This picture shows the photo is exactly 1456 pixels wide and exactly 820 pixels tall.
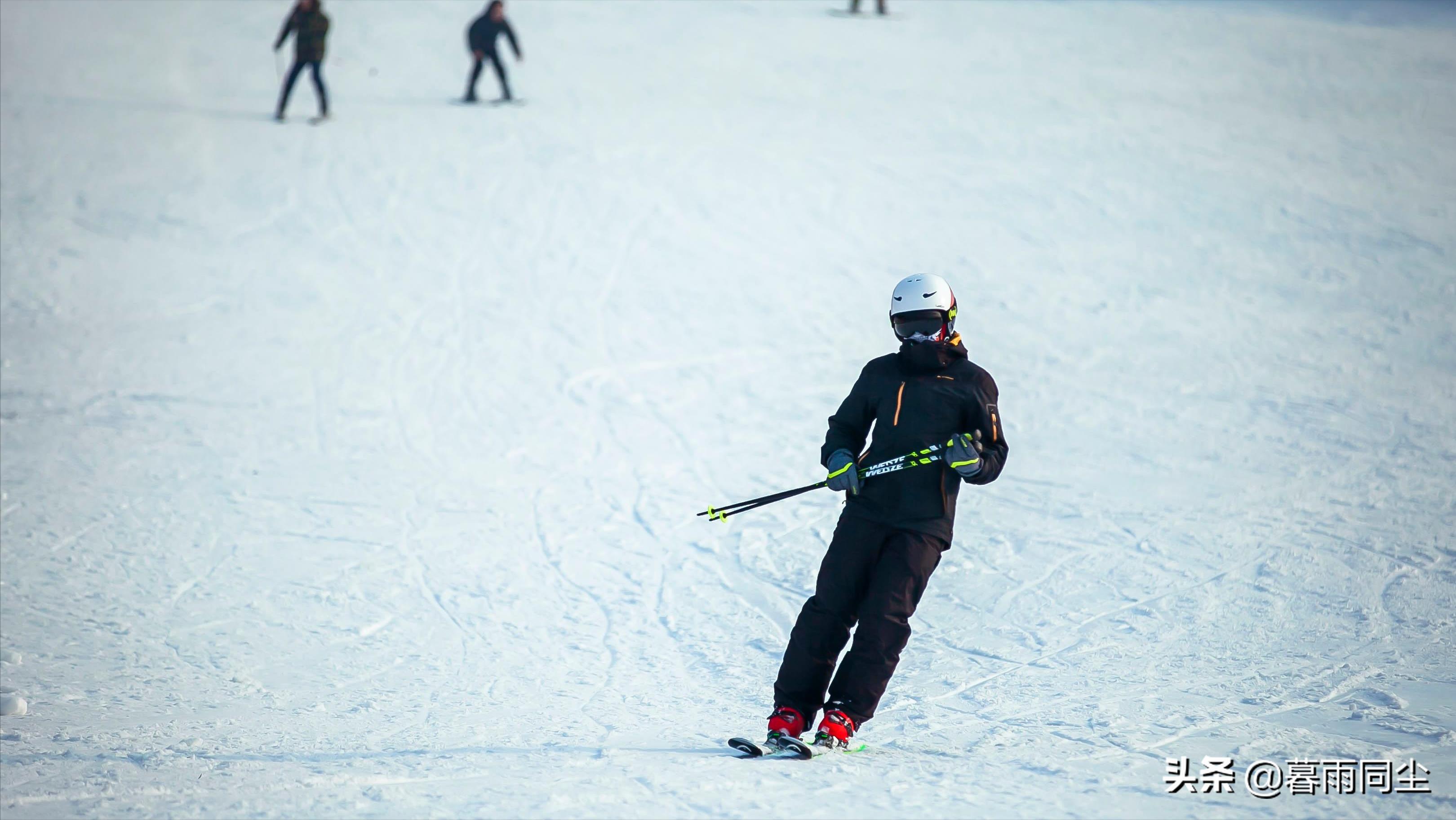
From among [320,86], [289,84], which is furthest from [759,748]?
[289,84]

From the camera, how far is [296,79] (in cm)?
1440

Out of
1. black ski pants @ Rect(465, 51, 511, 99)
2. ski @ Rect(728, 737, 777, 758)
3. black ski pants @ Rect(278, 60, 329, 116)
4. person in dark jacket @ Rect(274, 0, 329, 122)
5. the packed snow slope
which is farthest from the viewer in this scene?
black ski pants @ Rect(465, 51, 511, 99)

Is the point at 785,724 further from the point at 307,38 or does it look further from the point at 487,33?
the point at 487,33

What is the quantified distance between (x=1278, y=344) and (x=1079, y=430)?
2735 mm

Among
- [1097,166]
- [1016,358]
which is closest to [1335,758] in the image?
[1016,358]

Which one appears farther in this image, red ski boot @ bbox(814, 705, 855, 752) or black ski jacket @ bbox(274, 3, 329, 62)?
black ski jacket @ bbox(274, 3, 329, 62)

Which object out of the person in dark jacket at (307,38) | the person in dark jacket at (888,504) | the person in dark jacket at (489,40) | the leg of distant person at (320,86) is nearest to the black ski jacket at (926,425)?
the person in dark jacket at (888,504)

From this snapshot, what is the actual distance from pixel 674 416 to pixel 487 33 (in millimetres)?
8776

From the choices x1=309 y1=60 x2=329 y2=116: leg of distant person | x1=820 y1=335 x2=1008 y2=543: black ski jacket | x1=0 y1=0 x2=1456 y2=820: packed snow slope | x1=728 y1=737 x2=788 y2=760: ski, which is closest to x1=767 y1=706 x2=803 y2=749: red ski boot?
x1=728 y1=737 x2=788 y2=760: ski

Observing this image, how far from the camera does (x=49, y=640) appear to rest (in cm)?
533

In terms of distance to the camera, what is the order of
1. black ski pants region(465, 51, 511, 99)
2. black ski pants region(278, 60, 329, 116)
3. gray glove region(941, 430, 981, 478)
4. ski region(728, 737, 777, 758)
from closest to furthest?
1. gray glove region(941, 430, 981, 478)
2. ski region(728, 737, 777, 758)
3. black ski pants region(278, 60, 329, 116)
4. black ski pants region(465, 51, 511, 99)

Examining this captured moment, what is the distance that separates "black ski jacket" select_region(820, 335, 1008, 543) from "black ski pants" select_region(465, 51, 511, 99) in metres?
12.8

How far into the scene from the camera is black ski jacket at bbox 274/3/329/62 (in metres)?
13.8

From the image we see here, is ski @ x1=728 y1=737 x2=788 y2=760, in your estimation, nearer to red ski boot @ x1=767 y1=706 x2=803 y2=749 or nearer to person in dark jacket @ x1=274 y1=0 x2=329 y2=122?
red ski boot @ x1=767 y1=706 x2=803 y2=749
